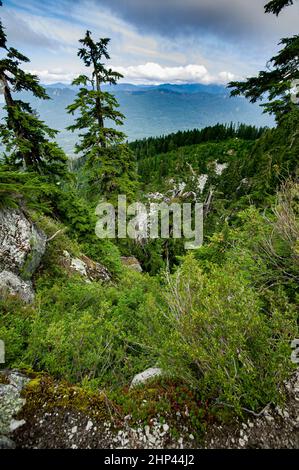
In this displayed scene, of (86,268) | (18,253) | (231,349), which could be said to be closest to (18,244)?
(18,253)

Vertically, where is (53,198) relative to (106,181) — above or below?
below

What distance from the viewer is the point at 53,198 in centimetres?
1224

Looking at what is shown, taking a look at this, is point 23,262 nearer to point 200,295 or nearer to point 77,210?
point 77,210

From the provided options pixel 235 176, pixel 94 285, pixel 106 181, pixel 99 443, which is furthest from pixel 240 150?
pixel 99 443

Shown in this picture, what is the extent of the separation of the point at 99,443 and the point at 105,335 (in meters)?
2.54

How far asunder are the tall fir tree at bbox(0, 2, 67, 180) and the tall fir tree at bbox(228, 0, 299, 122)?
30.2 ft

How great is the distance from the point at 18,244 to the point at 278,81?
11.8 meters

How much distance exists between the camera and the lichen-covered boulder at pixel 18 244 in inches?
294

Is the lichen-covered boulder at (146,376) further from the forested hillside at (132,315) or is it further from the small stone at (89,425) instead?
the small stone at (89,425)

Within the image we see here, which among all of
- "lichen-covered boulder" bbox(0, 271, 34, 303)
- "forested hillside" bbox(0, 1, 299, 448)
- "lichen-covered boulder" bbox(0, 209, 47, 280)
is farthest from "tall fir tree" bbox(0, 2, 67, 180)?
"lichen-covered boulder" bbox(0, 271, 34, 303)

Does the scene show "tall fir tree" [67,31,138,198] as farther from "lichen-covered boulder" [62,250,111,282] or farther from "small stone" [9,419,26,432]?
"small stone" [9,419,26,432]

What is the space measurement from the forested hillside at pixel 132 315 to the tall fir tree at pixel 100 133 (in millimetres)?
212

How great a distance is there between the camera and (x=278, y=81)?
33.1ft

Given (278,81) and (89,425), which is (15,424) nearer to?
(89,425)
